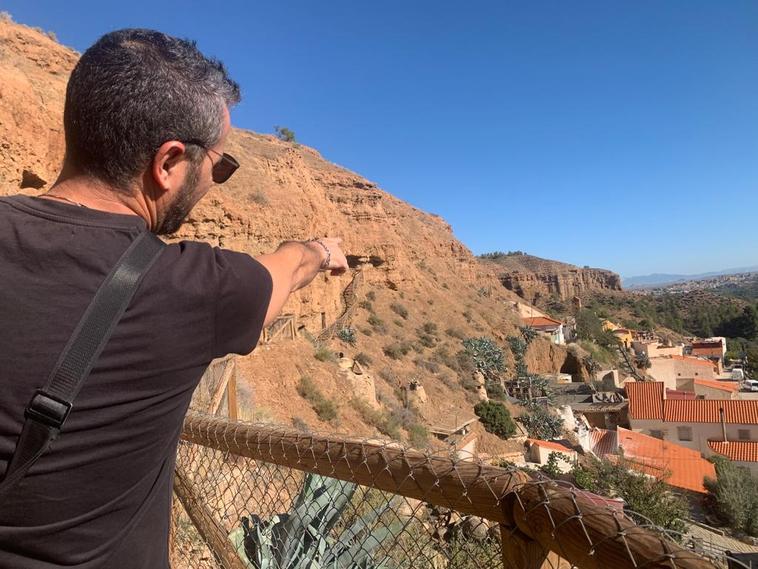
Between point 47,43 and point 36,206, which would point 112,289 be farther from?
point 47,43

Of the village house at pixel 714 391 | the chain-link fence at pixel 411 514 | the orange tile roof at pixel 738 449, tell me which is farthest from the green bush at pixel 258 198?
the village house at pixel 714 391

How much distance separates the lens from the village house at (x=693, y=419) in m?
23.1

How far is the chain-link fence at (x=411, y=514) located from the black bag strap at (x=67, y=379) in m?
1.00

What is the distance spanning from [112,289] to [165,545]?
81 centimetres

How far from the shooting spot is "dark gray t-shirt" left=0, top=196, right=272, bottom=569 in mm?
899

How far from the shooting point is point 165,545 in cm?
134

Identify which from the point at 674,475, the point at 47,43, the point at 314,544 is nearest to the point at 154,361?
the point at 314,544

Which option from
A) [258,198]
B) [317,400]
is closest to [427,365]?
[258,198]

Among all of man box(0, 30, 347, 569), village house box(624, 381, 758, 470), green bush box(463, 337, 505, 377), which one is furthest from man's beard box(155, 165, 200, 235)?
green bush box(463, 337, 505, 377)

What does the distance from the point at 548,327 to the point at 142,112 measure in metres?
45.4

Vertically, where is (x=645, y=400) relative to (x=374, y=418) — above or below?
below

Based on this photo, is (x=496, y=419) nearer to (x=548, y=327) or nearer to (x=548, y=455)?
(x=548, y=455)

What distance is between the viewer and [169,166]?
1180 millimetres

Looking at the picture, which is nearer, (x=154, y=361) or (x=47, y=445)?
(x=47, y=445)
